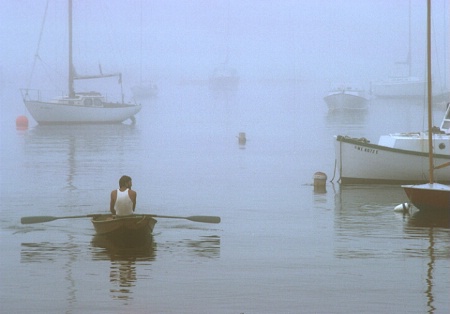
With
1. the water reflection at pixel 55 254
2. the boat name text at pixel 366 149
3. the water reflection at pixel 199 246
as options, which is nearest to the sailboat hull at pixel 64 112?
the boat name text at pixel 366 149

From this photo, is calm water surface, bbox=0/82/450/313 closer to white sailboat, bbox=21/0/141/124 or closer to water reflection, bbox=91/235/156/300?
water reflection, bbox=91/235/156/300

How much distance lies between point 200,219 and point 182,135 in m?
68.9

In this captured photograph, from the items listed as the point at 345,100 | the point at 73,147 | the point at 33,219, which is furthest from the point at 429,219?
the point at 345,100

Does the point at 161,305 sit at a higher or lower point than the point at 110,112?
lower

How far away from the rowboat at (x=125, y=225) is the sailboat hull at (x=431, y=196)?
32.1 feet

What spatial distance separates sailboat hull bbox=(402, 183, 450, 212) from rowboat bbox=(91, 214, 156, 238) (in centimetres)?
978

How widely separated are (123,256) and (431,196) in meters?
12.0

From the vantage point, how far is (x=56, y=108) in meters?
116

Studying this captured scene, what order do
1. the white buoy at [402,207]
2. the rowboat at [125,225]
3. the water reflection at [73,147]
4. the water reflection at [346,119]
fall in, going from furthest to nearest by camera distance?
1. the water reflection at [346,119]
2. the water reflection at [73,147]
3. the white buoy at [402,207]
4. the rowboat at [125,225]

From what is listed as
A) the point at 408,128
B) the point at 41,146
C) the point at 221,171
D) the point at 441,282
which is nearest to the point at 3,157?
the point at 41,146

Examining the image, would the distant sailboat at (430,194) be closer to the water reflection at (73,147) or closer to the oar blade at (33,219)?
the oar blade at (33,219)

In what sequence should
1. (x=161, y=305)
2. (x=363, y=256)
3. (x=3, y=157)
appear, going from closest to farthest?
(x=161, y=305) < (x=363, y=256) < (x=3, y=157)

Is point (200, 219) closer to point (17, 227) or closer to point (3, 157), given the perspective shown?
point (17, 227)

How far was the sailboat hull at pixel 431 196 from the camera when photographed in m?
33.3
